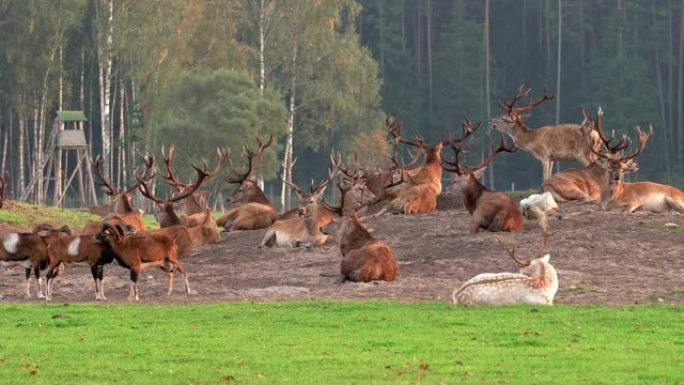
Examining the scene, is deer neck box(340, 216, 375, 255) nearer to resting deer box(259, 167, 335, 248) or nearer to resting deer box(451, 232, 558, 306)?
resting deer box(259, 167, 335, 248)

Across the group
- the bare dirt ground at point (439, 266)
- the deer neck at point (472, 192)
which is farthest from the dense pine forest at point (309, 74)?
the bare dirt ground at point (439, 266)

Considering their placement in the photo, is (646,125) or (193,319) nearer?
(193,319)

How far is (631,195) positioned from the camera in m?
24.9

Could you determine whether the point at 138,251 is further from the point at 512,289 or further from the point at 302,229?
the point at 302,229

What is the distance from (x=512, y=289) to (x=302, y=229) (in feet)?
29.8

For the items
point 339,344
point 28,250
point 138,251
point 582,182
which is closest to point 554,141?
point 582,182

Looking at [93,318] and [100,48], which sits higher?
[100,48]

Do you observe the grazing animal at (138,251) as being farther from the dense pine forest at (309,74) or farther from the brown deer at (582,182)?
the dense pine forest at (309,74)

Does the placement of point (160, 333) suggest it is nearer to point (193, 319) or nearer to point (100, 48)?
point (193, 319)

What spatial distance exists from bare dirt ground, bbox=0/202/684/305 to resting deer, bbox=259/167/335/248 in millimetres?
266

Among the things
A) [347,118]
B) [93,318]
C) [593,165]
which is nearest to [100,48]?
[347,118]

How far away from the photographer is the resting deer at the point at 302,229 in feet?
80.1

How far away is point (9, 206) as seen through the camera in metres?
32.8

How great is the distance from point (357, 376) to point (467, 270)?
29.2 feet
